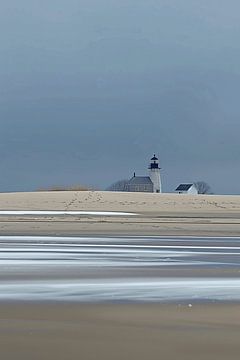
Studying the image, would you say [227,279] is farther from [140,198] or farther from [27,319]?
[140,198]

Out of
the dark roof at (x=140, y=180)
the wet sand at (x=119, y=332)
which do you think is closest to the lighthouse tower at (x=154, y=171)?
the dark roof at (x=140, y=180)

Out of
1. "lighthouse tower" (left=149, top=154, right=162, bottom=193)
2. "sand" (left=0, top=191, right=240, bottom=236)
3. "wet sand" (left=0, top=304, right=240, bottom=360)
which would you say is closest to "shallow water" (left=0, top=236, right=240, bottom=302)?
"wet sand" (left=0, top=304, right=240, bottom=360)

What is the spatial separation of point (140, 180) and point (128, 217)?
66.5 meters

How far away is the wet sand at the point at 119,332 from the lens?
24.1 ft

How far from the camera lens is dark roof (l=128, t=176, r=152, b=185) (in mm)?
107188

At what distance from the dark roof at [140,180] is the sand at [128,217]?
34736 millimetres

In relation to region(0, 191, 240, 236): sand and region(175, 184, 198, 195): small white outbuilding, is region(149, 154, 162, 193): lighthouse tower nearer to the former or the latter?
region(175, 184, 198, 195): small white outbuilding

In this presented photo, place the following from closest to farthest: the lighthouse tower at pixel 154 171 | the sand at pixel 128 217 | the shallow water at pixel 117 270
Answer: the shallow water at pixel 117 270, the sand at pixel 128 217, the lighthouse tower at pixel 154 171

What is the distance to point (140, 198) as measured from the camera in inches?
2680

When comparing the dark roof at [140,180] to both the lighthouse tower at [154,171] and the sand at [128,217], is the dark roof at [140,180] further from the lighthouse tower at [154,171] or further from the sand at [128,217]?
the sand at [128,217]

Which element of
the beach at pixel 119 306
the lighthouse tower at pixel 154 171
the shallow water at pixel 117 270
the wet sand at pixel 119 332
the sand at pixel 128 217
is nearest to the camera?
the wet sand at pixel 119 332

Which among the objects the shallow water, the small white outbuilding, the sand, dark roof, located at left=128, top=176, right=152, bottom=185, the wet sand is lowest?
the wet sand

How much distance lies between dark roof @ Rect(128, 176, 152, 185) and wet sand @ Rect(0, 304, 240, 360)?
96.8m

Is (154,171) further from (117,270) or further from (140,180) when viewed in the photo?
(117,270)
